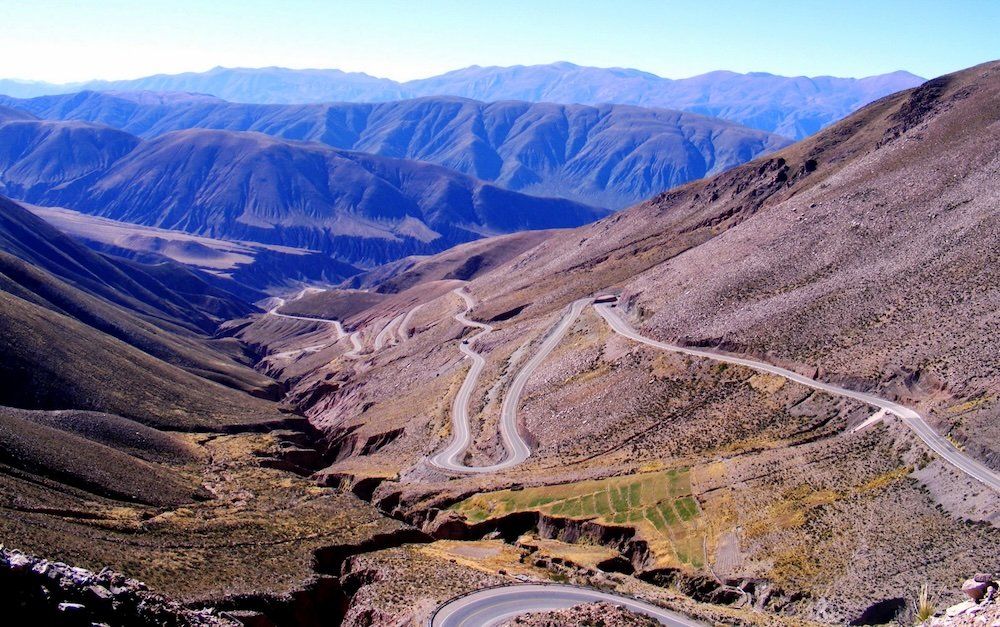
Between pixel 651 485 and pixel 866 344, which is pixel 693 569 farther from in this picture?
pixel 866 344

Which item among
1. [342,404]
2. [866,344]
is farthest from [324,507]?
[342,404]

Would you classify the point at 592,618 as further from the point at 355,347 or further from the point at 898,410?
the point at 355,347

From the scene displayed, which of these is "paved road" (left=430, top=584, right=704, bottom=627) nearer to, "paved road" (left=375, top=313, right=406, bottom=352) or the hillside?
the hillside

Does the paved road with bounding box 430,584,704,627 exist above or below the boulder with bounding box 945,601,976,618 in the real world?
below

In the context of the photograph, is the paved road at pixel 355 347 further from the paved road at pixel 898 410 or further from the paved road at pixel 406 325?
the paved road at pixel 898 410

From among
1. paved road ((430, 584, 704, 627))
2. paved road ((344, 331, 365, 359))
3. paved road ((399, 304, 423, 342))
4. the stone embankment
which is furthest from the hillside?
the stone embankment

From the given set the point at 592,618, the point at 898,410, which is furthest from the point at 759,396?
the point at 592,618
